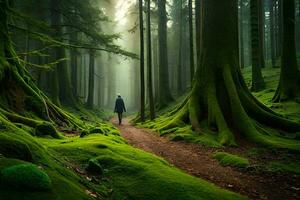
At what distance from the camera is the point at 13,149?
5367mm

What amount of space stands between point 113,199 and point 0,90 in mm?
6811

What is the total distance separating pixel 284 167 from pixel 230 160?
133 cm

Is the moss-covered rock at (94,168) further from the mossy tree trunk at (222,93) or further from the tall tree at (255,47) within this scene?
the tall tree at (255,47)

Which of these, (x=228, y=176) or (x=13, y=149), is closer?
(x=13, y=149)

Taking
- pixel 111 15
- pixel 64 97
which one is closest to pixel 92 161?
pixel 64 97

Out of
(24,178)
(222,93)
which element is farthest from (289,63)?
(24,178)

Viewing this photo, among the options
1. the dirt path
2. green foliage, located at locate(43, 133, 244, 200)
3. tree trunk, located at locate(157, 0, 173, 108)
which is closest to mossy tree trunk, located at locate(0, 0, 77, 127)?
green foliage, located at locate(43, 133, 244, 200)

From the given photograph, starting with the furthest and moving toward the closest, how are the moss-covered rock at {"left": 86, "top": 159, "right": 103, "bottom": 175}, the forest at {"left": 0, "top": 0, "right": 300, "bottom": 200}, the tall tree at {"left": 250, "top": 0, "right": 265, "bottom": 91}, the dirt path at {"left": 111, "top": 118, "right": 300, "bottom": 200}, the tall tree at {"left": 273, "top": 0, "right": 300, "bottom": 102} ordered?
the tall tree at {"left": 250, "top": 0, "right": 265, "bottom": 91}
the tall tree at {"left": 273, "top": 0, "right": 300, "bottom": 102}
the dirt path at {"left": 111, "top": 118, "right": 300, "bottom": 200}
the moss-covered rock at {"left": 86, "top": 159, "right": 103, "bottom": 175}
the forest at {"left": 0, "top": 0, "right": 300, "bottom": 200}

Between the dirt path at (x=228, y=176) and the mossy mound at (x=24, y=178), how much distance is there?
4344 mm

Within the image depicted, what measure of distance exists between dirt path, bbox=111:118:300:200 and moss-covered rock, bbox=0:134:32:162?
424 centimetres

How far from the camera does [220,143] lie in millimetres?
11430

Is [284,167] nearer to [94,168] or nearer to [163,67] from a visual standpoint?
[94,168]

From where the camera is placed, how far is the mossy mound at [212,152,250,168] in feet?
30.1

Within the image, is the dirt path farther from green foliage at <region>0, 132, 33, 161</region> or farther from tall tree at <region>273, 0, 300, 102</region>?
tall tree at <region>273, 0, 300, 102</region>
